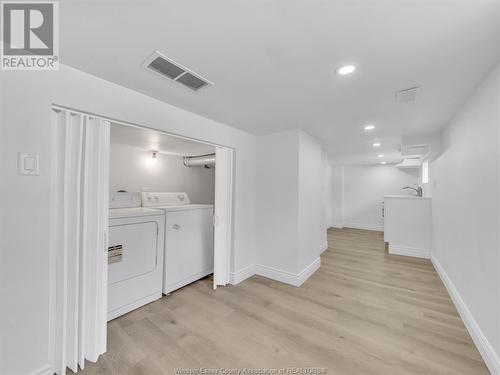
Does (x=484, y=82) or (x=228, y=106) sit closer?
(x=484, y=82)

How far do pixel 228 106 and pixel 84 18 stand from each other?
4.30ft

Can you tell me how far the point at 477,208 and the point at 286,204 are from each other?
6.31ft

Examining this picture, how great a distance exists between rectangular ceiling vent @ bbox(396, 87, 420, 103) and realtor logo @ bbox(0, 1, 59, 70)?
2.54m

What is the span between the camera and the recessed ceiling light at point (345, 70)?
1.48 metres

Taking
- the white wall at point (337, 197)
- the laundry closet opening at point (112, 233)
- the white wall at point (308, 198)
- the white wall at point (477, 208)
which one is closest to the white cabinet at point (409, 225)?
the white wall at point (477, 208)

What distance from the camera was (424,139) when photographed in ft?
10.9

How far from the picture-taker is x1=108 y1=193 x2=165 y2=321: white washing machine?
2.08 m

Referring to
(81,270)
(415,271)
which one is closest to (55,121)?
(81,270)

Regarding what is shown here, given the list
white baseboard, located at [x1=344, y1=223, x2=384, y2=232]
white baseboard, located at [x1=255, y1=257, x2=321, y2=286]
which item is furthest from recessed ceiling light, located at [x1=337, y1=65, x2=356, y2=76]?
white baseboard, located at [x1=344, y1=223, x2=384, y2=232]

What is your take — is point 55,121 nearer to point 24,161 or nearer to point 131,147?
point 24,161

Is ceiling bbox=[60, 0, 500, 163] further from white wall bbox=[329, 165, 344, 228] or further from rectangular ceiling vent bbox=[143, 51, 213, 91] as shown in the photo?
white wall bbox=[329, 165, 344, 228]

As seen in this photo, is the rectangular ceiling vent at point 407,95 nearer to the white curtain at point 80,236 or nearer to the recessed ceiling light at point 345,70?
the recessed ceiling light at point 345,70

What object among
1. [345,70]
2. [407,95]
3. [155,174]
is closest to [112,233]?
[155,174]

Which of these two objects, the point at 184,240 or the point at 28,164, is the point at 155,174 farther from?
the point at 28,164
